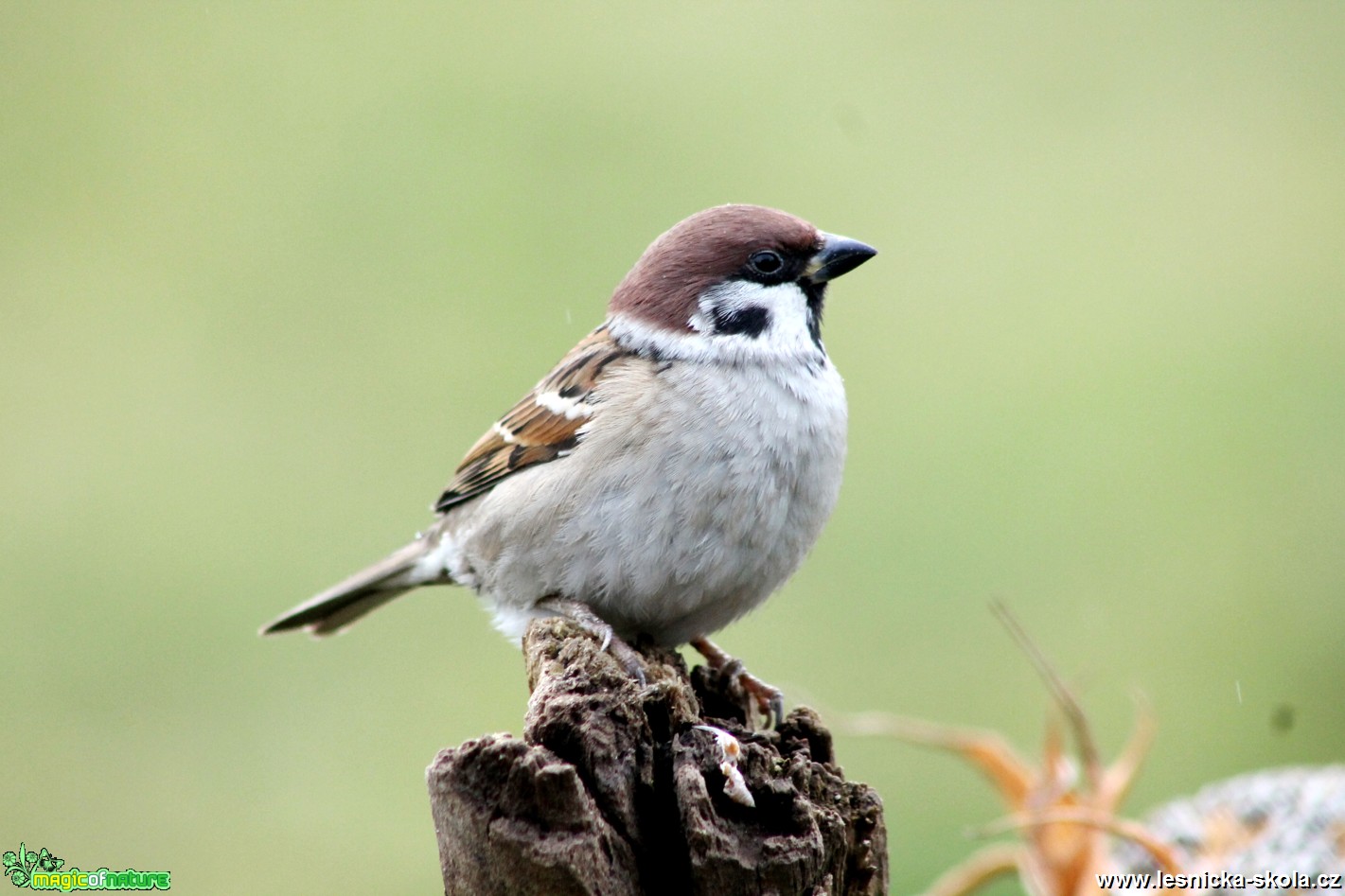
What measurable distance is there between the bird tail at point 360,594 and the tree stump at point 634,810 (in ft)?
5.18

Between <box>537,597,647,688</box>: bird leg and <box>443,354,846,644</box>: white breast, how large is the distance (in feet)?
0.07

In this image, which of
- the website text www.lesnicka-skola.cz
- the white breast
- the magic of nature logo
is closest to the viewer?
the website text www.lesnicka-skola.cz

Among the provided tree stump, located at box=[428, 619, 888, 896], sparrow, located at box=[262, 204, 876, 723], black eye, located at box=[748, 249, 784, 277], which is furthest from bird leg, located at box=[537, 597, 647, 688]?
black eye, located at box=[748, 249, 784, 277]

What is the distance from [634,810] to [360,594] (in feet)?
6.38

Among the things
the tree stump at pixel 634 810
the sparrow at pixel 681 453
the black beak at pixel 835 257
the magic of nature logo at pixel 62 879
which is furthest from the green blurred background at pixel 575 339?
the tree stump at pixel 634 810

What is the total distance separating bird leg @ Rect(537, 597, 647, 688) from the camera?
271 centimetres

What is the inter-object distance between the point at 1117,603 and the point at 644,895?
12.8 feet

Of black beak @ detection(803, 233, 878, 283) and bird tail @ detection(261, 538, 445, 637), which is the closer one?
black beak @ detection(803, 233, 878, 283)

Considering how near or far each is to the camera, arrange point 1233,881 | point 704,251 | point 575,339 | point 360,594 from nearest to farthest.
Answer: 1. point 1233,881
2. point 704,251
3. point 360,594
4. point 575,339

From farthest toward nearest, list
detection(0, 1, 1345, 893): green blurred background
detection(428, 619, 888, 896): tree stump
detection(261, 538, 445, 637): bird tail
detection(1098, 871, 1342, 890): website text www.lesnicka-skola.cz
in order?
detection(0, 1, 1345, 893): green blurred background < detection(261, 538, 445, 637): bird tail < detection(1098, 871, 1342, 890): website text www.lesnicka-skola.cz < detection(428, 619, 888, 896): tree stump

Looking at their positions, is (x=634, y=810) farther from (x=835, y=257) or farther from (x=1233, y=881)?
(x=835, y=257)

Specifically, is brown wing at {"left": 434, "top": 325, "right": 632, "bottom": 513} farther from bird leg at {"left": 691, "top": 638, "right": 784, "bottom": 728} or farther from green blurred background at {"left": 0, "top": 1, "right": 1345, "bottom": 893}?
green blurred background at {"left": 0, "top": 1, "right": 1345, "bottom": 893}

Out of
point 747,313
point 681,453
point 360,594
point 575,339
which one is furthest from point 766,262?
point 575,339

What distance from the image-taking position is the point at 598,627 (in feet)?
9.35
